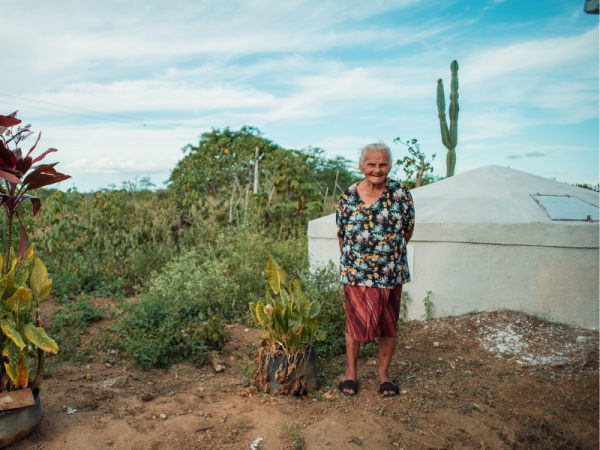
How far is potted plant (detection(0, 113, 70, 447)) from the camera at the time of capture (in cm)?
205

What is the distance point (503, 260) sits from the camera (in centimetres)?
398

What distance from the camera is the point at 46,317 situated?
4094 millimetres

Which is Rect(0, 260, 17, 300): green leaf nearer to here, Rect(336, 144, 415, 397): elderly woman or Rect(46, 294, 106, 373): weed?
Rect(46, 294, 106, 373): weed

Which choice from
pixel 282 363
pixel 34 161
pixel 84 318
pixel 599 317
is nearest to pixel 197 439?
pixel 282 363

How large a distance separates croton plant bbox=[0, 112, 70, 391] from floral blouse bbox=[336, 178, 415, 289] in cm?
164

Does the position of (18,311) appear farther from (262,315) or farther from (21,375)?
(262,315)

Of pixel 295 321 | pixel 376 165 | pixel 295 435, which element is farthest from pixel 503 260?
pixel 295 435

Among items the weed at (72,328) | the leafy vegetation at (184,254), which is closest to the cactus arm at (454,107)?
the leafy vegetation at (184,254)

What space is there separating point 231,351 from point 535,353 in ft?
8.20

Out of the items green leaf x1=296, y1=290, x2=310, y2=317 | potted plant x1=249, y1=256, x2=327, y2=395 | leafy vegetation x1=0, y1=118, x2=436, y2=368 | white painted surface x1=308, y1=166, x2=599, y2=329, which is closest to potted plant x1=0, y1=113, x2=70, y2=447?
leafy vegetation x1=0, y1=118, x2=436, y2=368

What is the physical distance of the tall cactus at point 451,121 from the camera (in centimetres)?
827

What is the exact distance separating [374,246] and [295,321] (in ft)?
2.31

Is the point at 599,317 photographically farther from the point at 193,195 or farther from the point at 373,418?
the point at 193,195

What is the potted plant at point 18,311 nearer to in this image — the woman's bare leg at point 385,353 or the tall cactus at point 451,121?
the woman's bare leg at point 385,353
